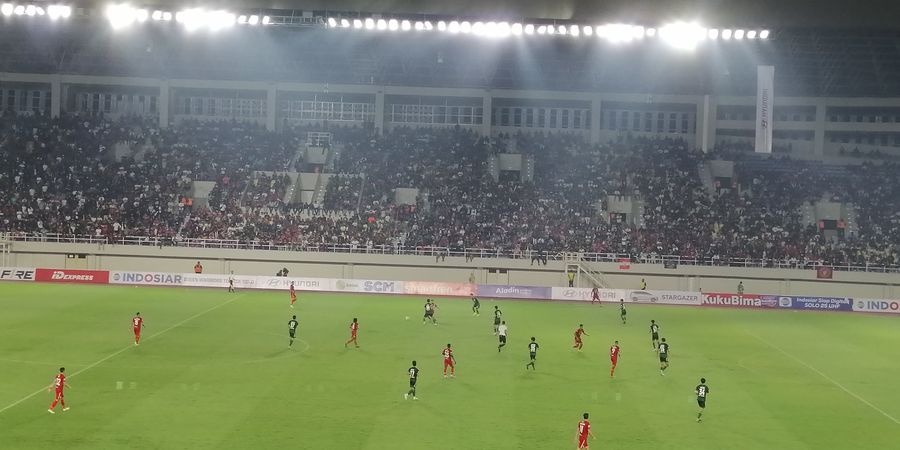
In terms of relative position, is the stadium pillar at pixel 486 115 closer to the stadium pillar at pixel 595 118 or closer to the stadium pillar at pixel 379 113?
the stadium pillar at pixel 379 113

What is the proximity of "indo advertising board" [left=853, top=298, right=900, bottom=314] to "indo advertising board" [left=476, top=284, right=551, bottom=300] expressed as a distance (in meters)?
20.4

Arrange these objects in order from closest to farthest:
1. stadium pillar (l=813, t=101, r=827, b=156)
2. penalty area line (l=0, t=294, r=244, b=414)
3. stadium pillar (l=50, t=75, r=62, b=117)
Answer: penalty area line (l=0, t=294, r=244, b=414) → stadium pillar (l=50, t=75, r=62, b=117) → stadium pillar (l=813, t=101, r=827, b=156)

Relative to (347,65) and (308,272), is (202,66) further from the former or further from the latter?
(308,272)

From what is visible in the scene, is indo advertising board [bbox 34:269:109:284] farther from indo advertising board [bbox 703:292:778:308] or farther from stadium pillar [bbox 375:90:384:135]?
indo advertising board [bbox 703:292:778:308]

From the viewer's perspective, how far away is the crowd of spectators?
65.1 m

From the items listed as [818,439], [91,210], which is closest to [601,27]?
[91,210]

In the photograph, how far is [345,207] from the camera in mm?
69125

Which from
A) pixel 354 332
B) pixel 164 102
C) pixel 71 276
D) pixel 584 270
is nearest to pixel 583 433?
pixel 354 332

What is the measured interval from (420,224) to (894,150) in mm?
43683

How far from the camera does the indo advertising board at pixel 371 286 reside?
196 feet

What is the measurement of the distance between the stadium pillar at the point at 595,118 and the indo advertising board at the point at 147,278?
125ft

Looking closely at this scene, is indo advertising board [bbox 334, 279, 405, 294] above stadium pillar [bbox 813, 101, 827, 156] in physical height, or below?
below

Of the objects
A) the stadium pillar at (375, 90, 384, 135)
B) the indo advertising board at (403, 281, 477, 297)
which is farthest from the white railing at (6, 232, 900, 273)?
the stadium pillar at (375, 90, 384, 135)

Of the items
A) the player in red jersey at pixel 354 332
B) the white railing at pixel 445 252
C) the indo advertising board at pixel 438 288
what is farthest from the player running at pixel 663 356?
the white railing at pixel 445 252
